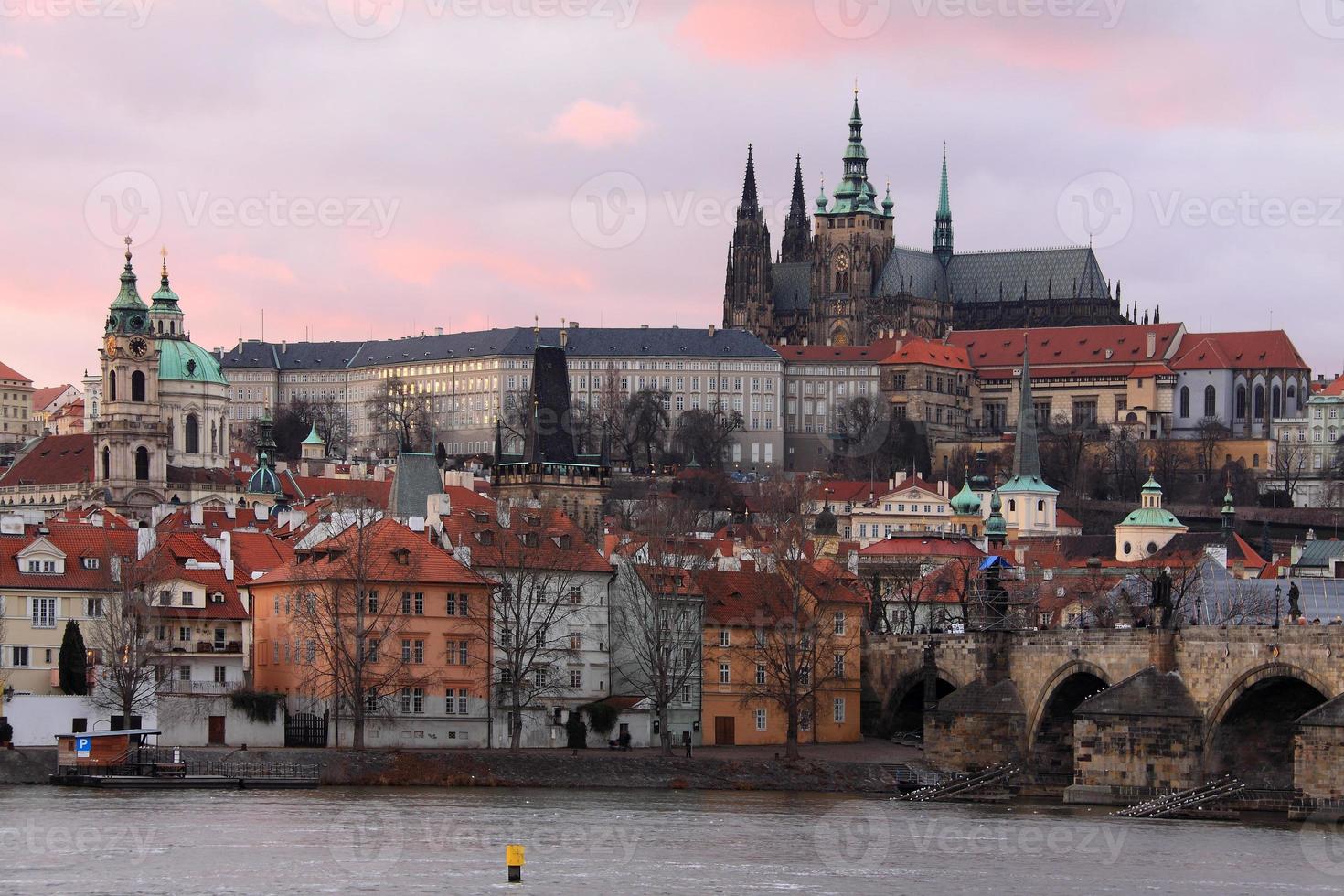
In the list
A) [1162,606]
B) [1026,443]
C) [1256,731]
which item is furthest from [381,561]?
[1026,443]

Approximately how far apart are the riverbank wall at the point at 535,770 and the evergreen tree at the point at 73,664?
3951 mm

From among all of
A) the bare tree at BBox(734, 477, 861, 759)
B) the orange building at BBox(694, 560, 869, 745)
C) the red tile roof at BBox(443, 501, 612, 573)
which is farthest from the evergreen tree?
the bare tree at BBox(734, 477, 861, 759)

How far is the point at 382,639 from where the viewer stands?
71875mm

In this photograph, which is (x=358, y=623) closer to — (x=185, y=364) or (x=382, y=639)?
(x=382, y=639)

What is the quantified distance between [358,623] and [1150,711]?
1913 cm

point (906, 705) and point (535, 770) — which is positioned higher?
point (906, 705)

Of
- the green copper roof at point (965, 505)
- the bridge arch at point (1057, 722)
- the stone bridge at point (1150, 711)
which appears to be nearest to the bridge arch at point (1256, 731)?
the stone bridge at point (1150, 711)

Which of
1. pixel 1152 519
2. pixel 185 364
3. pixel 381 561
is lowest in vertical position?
pixel 381 561

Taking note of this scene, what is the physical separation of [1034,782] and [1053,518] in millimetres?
103203

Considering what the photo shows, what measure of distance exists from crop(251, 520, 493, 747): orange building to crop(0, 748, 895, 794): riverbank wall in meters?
1.64

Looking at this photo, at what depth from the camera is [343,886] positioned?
49469mm

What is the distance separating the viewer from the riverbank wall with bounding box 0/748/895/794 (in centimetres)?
6806

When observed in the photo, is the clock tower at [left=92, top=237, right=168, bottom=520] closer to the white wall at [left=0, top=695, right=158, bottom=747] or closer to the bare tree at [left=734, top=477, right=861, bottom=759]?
the bare tree at [left=734, top=477, right=861, bottom=759]

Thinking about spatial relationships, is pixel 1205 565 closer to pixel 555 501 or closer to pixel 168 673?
pixel 555 501
